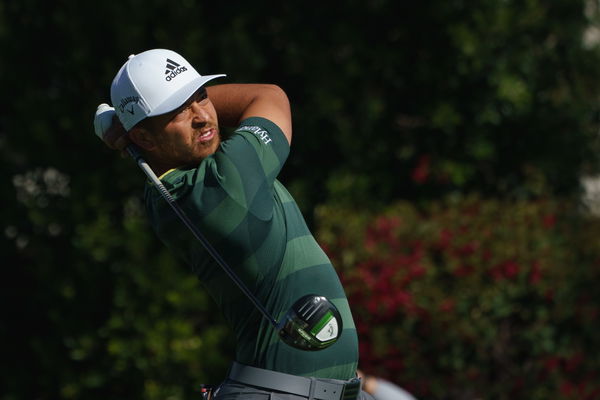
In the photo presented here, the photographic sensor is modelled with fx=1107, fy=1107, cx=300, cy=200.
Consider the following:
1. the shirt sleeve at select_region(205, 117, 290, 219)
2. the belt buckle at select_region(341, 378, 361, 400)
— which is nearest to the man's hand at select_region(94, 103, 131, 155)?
the shirt sleeve at select_region(205, 117, 290, 219)

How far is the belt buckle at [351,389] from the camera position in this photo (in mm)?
→ 3570

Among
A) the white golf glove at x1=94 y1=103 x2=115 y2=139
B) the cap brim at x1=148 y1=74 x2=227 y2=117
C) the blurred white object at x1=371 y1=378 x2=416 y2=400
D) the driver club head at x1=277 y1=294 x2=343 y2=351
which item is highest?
the cap brim at x1=148 y1=74 x2=227 y2=117

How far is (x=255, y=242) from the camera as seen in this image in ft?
11.2

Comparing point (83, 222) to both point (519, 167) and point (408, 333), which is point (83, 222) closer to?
point (408, 333)

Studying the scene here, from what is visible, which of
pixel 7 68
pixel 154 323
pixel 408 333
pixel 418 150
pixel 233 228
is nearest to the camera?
pixel 233 228

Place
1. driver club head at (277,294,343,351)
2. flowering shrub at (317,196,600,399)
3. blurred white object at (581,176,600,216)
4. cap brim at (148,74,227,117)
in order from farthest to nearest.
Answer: blurred white object at (581,176,600,216), flowering shrub at (317,196,600,399), cap brim at (148,74,227,117), driver club head at (277,294,343,351)

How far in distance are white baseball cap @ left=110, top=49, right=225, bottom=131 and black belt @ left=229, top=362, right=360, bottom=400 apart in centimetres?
88

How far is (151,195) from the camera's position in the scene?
3.53 m

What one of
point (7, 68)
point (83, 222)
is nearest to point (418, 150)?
point (83, 222)

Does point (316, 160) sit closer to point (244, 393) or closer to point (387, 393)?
point (387, 393)

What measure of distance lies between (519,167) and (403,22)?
139cm

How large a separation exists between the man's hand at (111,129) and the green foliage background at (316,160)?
123 inches

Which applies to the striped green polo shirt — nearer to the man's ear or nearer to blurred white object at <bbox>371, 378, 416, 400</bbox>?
the man's ear

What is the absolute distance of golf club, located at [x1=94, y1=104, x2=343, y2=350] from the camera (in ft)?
10.9
